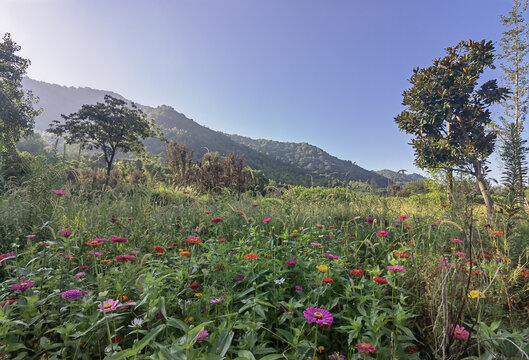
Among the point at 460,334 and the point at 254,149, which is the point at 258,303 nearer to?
the point at 460,334

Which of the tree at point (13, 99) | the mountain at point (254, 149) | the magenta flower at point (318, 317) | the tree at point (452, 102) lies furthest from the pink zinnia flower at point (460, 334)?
the mountain at point (254, 149)

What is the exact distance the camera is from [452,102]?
37.8 ft

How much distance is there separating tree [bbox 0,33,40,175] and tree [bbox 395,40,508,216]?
2749 cm

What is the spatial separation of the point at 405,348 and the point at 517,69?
62.5ft

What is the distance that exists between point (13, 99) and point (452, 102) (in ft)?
103

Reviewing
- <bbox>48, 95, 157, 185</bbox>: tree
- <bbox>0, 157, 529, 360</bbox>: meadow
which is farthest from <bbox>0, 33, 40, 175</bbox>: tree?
<bbox>0, 157, 529, 360</bbox>: meadow

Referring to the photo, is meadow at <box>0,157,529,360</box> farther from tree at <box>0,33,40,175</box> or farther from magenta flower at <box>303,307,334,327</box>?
tree at <box>0,33,40,175</box>

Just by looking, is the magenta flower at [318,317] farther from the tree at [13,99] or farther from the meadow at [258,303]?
the tree at [13,99]

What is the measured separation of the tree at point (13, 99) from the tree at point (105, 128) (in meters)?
2.20

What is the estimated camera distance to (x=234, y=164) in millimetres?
12352

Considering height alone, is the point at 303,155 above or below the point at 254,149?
above

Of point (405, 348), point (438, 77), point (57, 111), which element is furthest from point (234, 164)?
point (57, 111)

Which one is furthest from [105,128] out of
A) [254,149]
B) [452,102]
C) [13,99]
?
[254,149]

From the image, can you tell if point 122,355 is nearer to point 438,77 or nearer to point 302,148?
point 438,77
